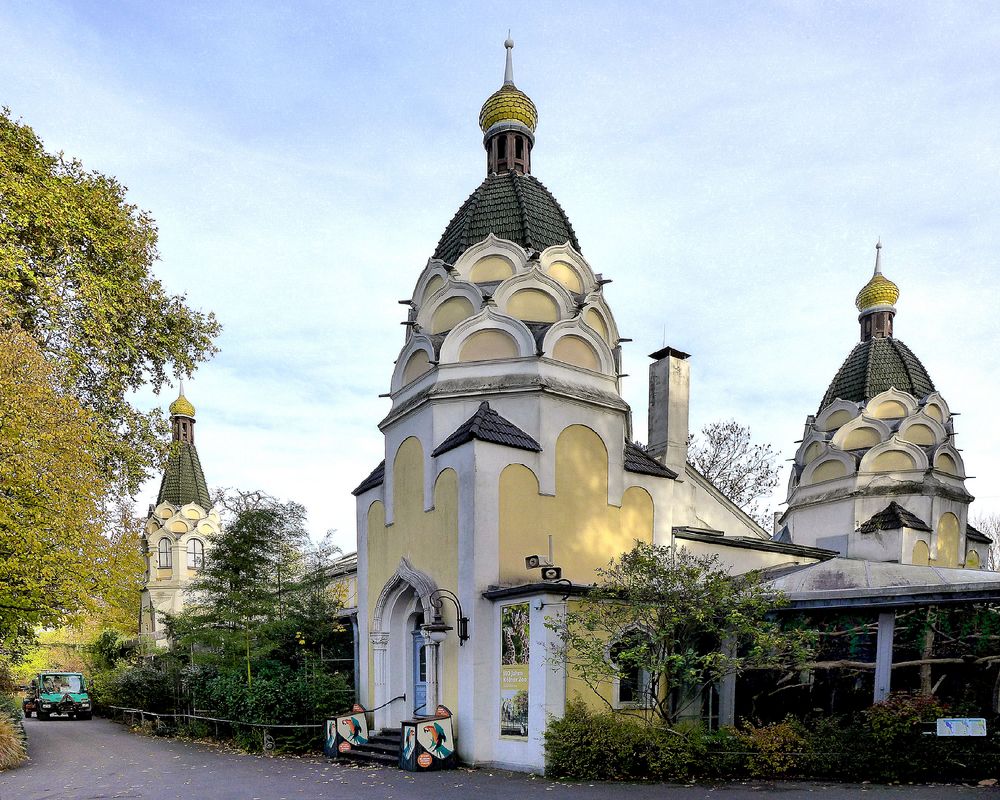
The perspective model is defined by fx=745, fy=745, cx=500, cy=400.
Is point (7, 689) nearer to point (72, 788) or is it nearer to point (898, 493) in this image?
point (72, 788)

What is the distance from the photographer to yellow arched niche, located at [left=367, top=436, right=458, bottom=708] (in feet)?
44.8

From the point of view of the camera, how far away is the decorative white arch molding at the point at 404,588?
550 inches

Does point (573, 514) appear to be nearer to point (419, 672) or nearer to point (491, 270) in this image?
point (419, 672)

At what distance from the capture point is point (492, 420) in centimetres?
1430

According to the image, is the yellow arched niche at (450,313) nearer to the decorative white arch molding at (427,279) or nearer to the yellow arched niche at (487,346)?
the decorative white arch molding at (427,279)

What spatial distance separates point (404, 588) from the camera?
1505cm

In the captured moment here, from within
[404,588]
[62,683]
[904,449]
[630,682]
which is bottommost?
[62,683]

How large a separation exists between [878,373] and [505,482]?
15.5 m

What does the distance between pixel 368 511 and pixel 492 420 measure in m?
4.80

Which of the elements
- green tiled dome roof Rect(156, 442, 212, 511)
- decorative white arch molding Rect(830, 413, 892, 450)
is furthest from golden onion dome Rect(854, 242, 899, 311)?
green tiled dome roof Rect(156, 442, 212, 511)

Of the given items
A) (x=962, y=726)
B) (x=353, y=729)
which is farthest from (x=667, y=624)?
(x=353, y=729)

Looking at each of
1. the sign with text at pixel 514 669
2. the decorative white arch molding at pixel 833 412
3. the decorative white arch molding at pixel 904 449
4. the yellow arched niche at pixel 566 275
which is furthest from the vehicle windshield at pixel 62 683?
the decorative white arch molding at pixel 904 449

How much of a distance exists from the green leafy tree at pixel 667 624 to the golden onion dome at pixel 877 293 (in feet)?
52.2

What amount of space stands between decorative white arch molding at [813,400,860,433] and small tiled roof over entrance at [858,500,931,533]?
9.90 ft
